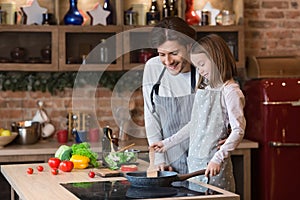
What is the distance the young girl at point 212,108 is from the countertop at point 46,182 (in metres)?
0.33

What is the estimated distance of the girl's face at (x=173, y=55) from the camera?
3.66 meters

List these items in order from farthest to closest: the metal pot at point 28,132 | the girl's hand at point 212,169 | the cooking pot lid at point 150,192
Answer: the metal pot at point 28,132 < the girl's hand at point 212,169 < the cooking pot lid at point 150,192

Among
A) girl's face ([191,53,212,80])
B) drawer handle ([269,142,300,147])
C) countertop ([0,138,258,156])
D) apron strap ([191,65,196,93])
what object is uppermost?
girl's face ([191,53,212,80])

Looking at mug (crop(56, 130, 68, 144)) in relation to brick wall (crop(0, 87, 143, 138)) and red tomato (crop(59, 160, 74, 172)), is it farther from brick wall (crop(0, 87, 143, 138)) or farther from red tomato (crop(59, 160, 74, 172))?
red tomato (crop(59, 160, 74, 172))

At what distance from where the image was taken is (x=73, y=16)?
561 cm

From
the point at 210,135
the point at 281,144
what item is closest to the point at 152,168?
the point at 210,135

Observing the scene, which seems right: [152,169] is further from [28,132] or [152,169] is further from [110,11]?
[110,11]

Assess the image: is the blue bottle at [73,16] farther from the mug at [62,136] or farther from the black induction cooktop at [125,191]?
the black induction cooktop at [125,191]

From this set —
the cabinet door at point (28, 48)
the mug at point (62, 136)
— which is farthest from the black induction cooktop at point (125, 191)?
the cabinet door at point (28, 48)

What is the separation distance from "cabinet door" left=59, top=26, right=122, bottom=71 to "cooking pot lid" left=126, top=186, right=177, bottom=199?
275 cm

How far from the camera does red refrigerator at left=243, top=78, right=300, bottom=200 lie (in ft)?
17.2

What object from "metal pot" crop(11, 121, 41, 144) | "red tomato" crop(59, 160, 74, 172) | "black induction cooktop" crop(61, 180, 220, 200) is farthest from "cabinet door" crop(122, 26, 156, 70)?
"black induction cooktop" crop(61, 180, 220, 200)

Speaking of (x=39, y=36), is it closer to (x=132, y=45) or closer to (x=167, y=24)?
(x=132, y=45)

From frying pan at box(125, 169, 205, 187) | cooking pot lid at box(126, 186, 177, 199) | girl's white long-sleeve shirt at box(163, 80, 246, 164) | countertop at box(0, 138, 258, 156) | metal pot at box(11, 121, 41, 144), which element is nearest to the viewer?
cooking pot lid at box(126, 186, 177, 199)
